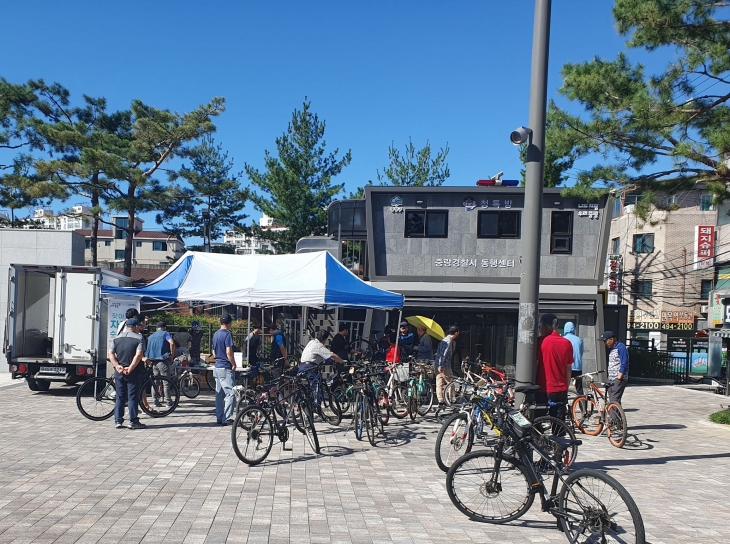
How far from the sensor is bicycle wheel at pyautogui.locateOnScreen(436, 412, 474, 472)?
7.94 metres

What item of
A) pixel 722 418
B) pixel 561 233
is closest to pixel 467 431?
pixel 722 418

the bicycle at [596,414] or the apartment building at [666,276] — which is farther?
the apartment building at [666,276]

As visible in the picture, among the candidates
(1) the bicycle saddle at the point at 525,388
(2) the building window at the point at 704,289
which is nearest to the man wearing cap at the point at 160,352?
(1) the bicycle saddle at the point at 525,388

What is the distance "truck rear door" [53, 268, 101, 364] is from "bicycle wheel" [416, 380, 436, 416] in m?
6.93

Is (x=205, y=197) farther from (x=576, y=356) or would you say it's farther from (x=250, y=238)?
(x=576, y=356)

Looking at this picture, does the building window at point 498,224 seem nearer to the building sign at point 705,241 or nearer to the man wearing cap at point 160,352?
the man wearing cap at point 160,352

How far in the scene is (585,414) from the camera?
38.2 feet

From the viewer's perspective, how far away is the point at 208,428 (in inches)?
433

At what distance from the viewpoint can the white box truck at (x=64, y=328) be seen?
46.7 feet

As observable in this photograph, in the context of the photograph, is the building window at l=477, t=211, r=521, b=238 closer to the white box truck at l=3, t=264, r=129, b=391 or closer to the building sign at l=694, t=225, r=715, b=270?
the white box truck at l=3, t=264, r=129, b=391

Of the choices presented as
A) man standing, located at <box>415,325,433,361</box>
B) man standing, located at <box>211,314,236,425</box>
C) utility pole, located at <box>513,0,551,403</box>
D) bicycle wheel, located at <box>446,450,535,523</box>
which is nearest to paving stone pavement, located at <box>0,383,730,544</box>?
bicycle wheel, located at <box>446,450,535,523</box>

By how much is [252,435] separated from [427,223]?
13011 millimetres

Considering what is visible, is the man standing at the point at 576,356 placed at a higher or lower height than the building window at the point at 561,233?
lower

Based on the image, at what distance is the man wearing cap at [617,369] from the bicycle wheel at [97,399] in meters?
8.09
